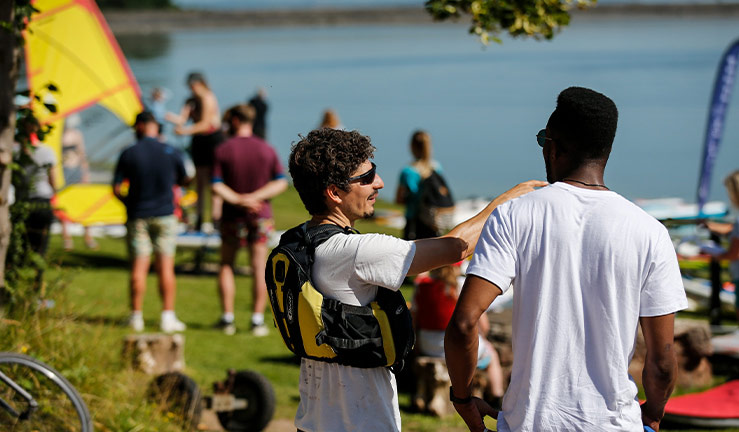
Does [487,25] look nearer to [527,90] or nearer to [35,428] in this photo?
[35,428]

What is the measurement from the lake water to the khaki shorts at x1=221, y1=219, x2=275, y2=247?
2.39 metres

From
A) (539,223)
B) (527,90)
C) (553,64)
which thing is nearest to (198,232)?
(539,223)

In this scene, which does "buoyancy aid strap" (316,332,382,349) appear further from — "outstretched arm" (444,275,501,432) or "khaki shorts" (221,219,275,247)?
"khaki shorts" (221,219,275,247)

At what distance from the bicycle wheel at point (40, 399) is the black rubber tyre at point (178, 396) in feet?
2.80

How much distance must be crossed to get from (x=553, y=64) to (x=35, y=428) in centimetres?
5448

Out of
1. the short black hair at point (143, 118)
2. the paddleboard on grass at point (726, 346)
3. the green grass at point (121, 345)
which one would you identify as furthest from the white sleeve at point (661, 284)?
the short black hair at point (143, 118)

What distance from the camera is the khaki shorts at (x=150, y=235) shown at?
7840mm

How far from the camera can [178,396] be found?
211 inches

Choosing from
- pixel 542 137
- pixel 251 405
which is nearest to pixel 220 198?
pixel 251 405

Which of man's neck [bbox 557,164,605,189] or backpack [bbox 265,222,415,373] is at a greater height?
man's neck [bbox 557,164,605,189]

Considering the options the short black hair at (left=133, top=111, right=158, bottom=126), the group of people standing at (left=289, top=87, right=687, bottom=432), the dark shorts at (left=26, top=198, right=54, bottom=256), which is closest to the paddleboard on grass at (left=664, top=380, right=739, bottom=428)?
the group of people standing at (left=289, top=87, right=687, bottom=432)

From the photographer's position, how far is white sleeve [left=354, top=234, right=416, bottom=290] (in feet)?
8.92

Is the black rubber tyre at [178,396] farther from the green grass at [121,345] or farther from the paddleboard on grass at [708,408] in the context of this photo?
the paddleboard on grass at [708,408]

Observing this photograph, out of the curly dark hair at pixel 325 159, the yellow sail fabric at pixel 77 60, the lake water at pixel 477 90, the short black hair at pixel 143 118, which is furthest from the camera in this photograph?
the lake water at pixel 477 90
